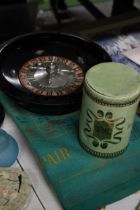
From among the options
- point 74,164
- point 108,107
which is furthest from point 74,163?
point 108,107

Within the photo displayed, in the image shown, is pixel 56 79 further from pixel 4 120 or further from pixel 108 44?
pixel 108 44

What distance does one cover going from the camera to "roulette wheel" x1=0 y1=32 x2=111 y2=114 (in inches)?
22.7

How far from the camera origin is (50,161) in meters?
0.53

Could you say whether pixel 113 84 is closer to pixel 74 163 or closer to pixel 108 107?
pixel 108 107

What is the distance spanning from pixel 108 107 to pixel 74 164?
115mm

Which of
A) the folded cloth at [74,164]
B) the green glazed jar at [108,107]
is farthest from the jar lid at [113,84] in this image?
the folded cloth at [74,164]

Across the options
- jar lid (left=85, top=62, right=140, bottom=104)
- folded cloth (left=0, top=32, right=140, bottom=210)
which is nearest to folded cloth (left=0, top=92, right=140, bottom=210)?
folded cloth (left=0, top=32, right=140, bottom=210)

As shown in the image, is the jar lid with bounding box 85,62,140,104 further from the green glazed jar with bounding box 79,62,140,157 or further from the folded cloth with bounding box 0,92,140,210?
the folded cloth with bounding box 0,92,140,210

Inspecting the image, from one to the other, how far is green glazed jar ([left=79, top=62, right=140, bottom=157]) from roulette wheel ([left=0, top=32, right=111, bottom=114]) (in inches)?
3.1

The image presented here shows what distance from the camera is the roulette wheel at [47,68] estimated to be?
58cm

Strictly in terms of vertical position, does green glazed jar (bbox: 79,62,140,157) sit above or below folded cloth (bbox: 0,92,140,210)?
above

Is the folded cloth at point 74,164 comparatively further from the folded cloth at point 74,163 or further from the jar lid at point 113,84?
the jar lid at point 113,84

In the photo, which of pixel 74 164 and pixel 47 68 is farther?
pixel 47 68

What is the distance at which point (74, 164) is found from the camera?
53 centimetres
